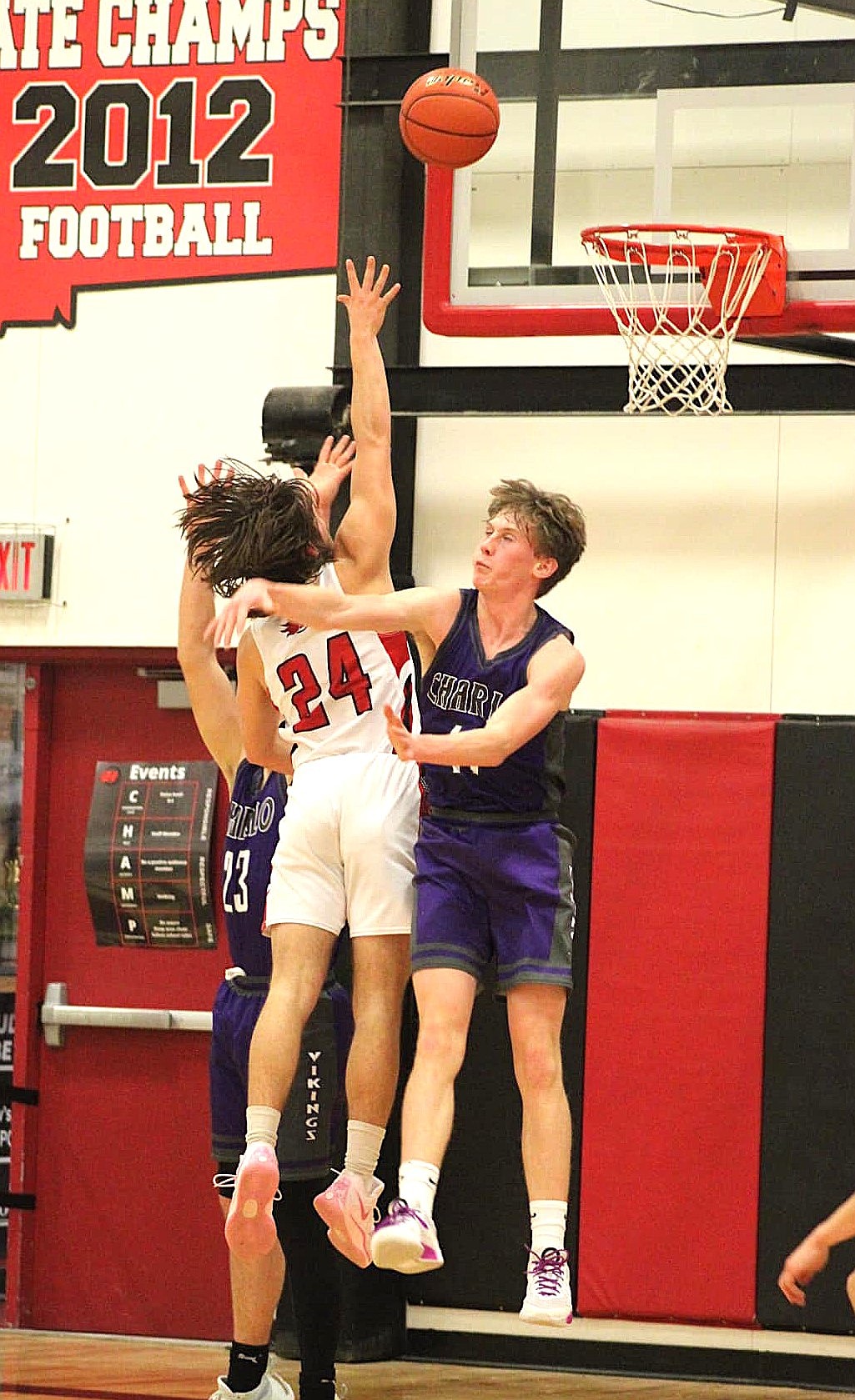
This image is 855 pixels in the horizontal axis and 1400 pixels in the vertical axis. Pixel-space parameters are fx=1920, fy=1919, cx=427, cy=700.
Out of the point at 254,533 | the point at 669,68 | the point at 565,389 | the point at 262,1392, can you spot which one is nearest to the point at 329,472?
the point at 254,533

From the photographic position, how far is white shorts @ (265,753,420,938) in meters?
5.57

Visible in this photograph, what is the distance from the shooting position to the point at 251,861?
630 centimetres

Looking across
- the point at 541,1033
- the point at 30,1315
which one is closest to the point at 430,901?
the point at 541,1033

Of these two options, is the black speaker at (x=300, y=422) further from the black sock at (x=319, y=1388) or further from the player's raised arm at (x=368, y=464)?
the black sock at (x=319, y=1388)

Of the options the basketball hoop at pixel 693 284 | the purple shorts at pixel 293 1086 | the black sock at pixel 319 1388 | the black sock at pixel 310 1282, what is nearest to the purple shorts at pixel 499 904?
the purple shorts at pixel 293 1086

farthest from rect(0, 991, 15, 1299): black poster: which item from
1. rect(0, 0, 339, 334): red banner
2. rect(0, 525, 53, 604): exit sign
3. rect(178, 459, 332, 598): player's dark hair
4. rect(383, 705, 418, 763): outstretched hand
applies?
rect(383, 705, 418, 763): outstretched hand

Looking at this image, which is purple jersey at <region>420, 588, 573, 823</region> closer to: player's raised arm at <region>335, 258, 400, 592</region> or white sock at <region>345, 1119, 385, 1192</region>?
player's raised arm at <region>335, 258, 400, 592</region>

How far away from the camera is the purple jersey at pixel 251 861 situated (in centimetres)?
626

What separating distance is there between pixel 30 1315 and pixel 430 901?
3.77 meters

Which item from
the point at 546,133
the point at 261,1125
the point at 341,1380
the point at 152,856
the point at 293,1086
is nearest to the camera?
the point at 261,1125

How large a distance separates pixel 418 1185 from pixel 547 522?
1910 millimetres

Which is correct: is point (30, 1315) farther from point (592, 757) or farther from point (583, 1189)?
point (592, 757)

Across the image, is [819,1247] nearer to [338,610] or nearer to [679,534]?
[338,610]

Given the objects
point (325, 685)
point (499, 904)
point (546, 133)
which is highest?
point (546, 133)
